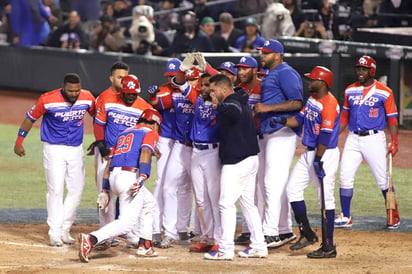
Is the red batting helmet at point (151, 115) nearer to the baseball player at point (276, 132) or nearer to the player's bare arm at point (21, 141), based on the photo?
the baseball player at point (276, 132)

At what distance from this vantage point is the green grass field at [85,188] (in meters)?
12.5

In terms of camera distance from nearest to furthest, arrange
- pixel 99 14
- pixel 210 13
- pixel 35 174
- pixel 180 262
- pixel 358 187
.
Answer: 1. pixel 180 262
2. pixel 358 187
3. pixel 35 174
4. pixel 210 13
5. pixel 99 14

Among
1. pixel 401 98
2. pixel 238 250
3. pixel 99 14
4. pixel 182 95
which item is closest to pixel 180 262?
pixel 238 250

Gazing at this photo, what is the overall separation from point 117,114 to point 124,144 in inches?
26.9

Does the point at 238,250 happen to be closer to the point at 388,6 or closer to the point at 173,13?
the point at 388,6

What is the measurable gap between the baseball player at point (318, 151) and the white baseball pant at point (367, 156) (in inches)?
53.3

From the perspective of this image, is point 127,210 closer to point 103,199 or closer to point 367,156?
point 103,199

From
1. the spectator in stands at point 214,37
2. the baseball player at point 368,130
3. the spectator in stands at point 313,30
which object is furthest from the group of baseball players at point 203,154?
the spectator in stands at point 214,37

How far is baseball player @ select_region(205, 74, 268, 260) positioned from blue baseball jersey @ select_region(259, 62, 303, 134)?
50 centimetres

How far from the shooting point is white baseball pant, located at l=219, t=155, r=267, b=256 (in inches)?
369

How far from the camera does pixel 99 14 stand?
969 inches

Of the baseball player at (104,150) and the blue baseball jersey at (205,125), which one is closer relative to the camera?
A: the blue baseball jersey at (205,125)

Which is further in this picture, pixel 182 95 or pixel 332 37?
pixel 332 37

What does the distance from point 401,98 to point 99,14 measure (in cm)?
966
